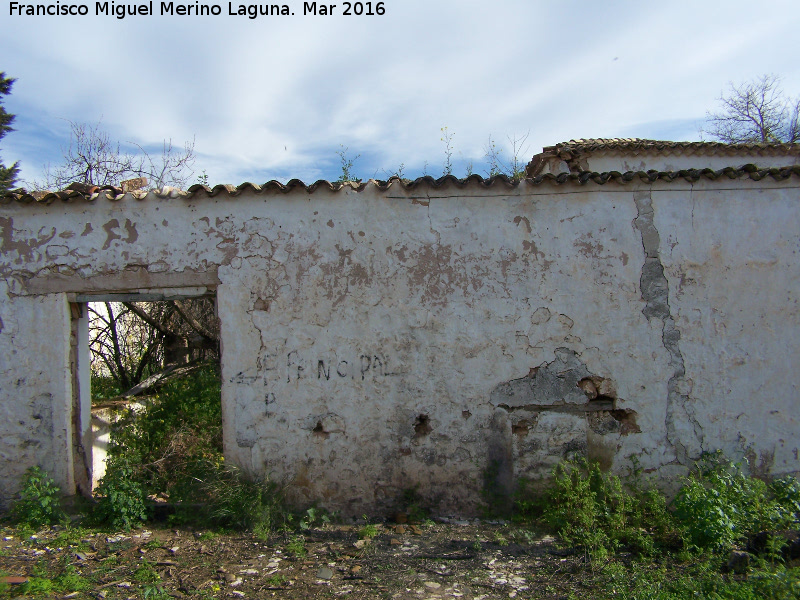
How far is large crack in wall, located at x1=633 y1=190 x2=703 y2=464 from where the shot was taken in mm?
5379

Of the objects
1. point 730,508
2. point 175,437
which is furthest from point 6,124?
point 730,508

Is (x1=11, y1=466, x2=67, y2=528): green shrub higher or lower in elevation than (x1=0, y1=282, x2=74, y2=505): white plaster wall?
lower

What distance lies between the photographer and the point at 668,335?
5.41 m

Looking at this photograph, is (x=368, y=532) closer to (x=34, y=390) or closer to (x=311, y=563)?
(x=311, y=563)

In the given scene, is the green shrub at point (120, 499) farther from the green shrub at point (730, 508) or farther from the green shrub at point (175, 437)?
the green shrub at point (730, 508)

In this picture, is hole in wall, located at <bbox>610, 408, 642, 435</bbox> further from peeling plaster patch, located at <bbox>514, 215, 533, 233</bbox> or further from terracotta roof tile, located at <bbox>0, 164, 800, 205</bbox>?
terracotta roof tile, located at <bbox>0, 164, 800, 205</bbox>

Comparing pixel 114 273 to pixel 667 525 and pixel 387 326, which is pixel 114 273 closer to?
pixel 387 326

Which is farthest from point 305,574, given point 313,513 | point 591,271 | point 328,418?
point 591,271

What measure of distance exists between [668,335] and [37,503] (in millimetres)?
6418

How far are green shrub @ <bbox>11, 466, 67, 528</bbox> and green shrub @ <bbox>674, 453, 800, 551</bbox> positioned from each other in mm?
5771

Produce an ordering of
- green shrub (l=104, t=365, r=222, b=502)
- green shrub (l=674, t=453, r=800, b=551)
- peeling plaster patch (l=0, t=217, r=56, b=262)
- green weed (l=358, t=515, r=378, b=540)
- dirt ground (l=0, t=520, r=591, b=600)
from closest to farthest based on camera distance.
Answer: dirt ground (l=0, t=520, r=591, b=600)
green shrub (l=674, t=453, r=800, b=551)
green weed (l=358, t=515, r=378, b=540)
peeling plaster patch (l=0, t=217, r=56, b=262)
green shrub (l=104, t=365, r=222, b=502)

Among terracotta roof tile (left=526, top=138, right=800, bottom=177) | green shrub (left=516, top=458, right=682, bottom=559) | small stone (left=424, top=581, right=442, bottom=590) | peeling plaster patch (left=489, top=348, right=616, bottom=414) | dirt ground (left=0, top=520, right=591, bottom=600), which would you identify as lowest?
small stone (left=424, top=581, right=442, bottom=590)

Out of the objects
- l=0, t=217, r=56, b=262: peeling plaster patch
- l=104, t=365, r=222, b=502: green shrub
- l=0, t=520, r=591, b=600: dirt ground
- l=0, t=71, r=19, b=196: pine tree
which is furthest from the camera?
l=0, t=71, r=19, b=196: pine tree

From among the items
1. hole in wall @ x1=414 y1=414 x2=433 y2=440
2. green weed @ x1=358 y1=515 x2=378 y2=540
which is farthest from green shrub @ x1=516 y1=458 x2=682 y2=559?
green weed @ x1=358 y1=515 x2=378 y2=540
